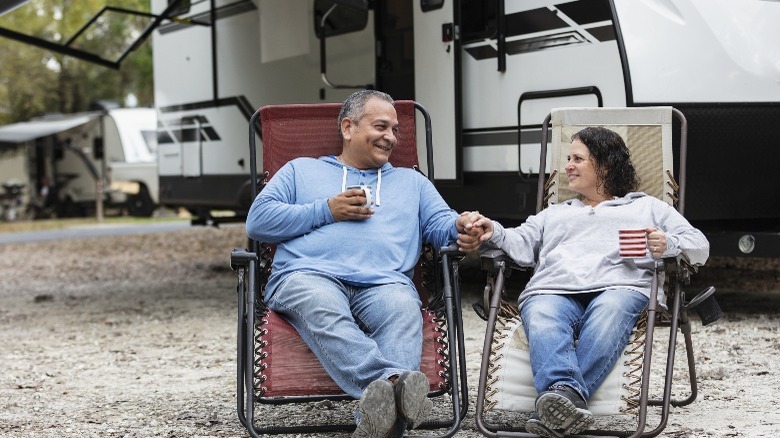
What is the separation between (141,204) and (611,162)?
58.1ft

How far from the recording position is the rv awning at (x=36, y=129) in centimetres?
2081

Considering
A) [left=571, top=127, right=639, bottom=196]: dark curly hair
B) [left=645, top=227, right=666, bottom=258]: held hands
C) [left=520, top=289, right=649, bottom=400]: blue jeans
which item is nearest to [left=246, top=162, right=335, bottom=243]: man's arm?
[left=520, top=289, right=649, bottom=400]: blue jeans

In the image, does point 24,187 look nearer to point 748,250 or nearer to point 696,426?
point 748,250

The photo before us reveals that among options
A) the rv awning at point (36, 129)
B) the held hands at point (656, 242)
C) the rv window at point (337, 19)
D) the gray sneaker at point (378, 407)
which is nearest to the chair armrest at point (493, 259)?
the held hands at point (656, 242)

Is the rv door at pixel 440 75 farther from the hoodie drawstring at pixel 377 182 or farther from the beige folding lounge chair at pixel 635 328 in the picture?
the hoodie drawstring at pixel 377 182

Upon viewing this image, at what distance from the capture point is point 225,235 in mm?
16422

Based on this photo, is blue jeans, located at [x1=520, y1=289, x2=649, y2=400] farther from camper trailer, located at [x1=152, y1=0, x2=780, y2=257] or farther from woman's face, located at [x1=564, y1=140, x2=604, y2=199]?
camper trailer, located at [x1=152, y1=0, x2=780, y2=257]

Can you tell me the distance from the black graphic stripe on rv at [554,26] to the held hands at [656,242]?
2.18 metres

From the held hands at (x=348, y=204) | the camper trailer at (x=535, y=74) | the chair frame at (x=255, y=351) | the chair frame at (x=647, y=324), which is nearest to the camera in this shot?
the chair frame at (x=647, y=324)

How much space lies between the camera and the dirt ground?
417 cm

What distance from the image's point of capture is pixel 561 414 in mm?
3424

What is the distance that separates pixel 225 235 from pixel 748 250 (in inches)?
445

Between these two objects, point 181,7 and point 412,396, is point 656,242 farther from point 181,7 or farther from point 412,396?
point 181,7

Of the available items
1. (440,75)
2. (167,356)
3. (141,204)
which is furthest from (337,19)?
(141,204)
